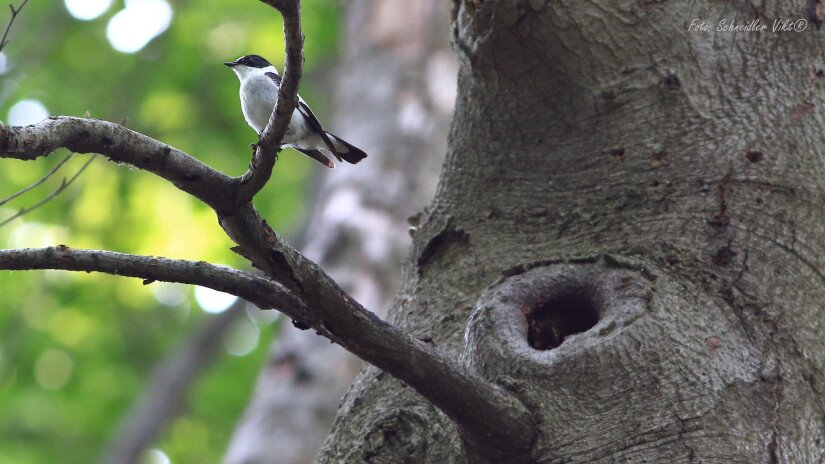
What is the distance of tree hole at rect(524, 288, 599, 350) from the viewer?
2455 millimetres

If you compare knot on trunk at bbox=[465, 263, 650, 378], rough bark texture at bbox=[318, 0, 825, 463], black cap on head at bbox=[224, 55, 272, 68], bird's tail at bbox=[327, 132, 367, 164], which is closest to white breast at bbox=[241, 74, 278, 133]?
bird's tail at bbox=[327, 132, 367, 164]

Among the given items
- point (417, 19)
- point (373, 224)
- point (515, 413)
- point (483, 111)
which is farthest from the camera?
point (417, 19)

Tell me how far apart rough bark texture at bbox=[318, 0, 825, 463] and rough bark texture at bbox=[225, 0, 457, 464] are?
7.12ft

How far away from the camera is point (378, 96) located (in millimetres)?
6812

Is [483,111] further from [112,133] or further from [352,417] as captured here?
[112,133]

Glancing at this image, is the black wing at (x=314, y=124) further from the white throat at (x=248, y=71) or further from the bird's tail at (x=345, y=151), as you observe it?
the white throat at (x=248, y=71)

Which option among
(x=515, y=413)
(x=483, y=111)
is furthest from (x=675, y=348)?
(x=483, y=111)

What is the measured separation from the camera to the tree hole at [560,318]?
8.05 ft

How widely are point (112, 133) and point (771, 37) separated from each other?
208cm

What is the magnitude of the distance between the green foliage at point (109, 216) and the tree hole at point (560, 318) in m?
5.88

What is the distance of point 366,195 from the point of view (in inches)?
235

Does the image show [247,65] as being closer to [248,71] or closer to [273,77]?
[248,71]

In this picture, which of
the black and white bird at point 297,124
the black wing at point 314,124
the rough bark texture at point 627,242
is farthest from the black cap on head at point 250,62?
the rough bark texture at point 627,242

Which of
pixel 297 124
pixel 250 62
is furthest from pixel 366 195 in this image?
pixel 297 124
